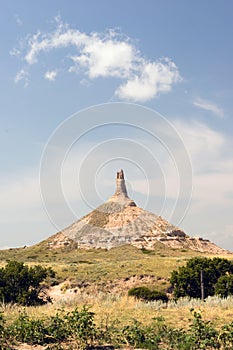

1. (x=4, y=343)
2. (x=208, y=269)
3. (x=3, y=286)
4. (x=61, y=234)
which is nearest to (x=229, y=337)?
(x=4, y=343)

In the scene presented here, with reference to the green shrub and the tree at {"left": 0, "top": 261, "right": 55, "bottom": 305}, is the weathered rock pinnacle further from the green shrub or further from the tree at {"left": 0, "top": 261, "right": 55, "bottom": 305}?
the green shrub

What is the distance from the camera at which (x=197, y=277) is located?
34.8 meters

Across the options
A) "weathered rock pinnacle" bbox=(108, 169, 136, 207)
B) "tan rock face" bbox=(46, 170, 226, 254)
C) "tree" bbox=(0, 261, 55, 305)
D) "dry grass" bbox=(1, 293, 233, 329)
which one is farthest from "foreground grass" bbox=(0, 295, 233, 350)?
"weathered rock pinnacle" bbox=(108, 169, 136, 207)

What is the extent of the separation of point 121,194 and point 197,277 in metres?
142

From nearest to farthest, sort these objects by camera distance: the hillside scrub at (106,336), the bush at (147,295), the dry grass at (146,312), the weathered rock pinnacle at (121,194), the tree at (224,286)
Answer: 1. the hillside scrub at (106,336)
2. the dry grass at (146,312)
3. the bush at (147,295)
4. the tree at (224,286)
5. the weathered rock pinnacle at (121,194)

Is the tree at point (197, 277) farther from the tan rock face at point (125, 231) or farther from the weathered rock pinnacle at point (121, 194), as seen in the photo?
the weathered rock pinnacle at point (121, 194)

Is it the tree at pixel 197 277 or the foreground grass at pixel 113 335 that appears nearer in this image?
the foreground grass at pixel 113 335

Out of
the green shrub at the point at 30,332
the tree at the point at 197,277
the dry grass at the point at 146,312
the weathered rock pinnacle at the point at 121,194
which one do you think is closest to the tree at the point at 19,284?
the dry grass at the point at 146,312

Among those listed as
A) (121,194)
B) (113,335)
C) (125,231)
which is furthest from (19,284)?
(121,194)

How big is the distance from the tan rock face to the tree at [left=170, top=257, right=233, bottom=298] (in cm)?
8380

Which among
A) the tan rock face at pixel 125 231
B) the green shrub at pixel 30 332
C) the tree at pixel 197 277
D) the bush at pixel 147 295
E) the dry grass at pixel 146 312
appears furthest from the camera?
the tan rock face at pixel 125 231

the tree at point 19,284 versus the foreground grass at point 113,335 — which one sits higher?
the tree at point 19,284

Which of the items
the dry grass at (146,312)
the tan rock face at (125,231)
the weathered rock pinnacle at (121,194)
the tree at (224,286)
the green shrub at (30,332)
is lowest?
the green shrub at (30,332)

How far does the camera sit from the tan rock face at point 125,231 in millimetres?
129250
